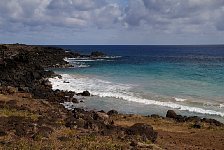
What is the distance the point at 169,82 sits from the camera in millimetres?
54875

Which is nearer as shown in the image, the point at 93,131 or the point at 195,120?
the point at 93,131

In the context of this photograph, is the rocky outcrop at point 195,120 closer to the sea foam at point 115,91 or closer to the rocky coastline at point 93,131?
the rocky coastline at point 93,131

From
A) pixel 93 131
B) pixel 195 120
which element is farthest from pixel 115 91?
pixel 93 131

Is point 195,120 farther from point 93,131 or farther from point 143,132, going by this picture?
point 93,131

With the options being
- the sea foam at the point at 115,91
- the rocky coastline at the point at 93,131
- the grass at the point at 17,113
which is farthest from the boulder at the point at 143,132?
the sea foam at the point at 115,91

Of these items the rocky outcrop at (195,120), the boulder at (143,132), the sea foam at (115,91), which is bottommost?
the sea foam at (115,91)

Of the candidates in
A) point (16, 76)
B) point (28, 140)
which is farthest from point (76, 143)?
point (16, 76)

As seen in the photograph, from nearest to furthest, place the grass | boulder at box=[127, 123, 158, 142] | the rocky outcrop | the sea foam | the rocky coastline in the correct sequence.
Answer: the rocky coastline < boulder at box=[127, 123, 158, 142] < the grass < the rocky outcrop < the sea foam

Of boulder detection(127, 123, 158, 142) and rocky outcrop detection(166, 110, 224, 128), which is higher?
boulder detection(127, 123, 158, 142)

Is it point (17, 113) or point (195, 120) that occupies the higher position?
point (17, 113)

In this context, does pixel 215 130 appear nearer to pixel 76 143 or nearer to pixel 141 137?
pixel 141 137

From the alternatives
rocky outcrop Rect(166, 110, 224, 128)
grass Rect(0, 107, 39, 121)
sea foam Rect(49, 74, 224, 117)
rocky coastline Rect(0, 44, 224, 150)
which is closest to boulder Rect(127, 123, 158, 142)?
rocky coastline Rect(0, 44, 224, 150)

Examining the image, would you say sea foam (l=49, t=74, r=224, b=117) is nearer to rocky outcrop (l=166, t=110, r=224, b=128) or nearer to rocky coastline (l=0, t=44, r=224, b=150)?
rocky outcrop (l=166, t=110, r=224, b=128)

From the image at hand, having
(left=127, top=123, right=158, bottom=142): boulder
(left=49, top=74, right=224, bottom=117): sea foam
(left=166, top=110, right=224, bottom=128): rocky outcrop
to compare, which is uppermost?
(left=127, top=123, right=158, bottom=142): boulder
